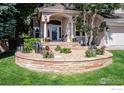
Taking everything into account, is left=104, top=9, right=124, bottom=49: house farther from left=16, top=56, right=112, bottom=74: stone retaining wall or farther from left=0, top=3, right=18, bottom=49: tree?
left=0, top=3, right=18, bottom=49: tree

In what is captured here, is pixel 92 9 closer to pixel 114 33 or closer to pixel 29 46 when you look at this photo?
pixel 114 33

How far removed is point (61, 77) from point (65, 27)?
9.72 metres

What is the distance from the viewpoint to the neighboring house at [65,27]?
26.4 meters

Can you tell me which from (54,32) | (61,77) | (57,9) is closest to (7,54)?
(57,9)

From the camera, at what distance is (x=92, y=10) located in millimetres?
25719

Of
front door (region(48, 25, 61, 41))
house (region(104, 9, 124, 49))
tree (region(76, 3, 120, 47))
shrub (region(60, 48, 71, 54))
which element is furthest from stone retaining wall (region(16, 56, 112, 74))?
front door (region(48, 25, 61, 41))

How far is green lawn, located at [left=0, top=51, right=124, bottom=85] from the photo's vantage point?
18.2 m

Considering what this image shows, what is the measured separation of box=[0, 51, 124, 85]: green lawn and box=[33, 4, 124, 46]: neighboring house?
6.54m

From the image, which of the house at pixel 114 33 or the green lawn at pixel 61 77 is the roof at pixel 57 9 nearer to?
the house at pixel 114 33

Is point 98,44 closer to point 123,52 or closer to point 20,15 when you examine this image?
point 123,52

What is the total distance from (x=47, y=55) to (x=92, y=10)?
23.9 feet

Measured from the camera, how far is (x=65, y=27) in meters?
27.9

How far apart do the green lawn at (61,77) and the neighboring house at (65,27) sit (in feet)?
21.4
